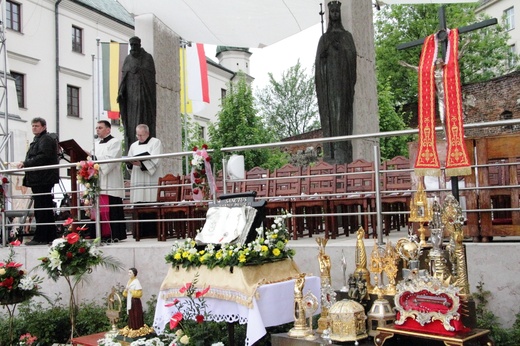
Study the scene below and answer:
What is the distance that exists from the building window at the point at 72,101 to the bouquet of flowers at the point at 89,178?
2149cm

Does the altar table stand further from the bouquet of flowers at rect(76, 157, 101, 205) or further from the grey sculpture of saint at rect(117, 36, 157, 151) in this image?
the grey sculpture of saint at rect(117, 36, 157, 151)

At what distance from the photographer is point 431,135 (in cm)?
611

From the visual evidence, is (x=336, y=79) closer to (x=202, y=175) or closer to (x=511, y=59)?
(x=202, y=175)

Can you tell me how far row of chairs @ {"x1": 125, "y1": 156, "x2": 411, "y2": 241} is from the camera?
7.87 meters

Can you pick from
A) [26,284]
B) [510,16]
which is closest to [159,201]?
[26,284]

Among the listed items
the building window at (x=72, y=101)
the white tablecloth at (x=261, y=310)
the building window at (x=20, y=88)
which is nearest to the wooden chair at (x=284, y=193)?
the white tablecloth at (x=261, y=310)

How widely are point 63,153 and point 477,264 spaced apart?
21.0 ft

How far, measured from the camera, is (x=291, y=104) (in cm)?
4191

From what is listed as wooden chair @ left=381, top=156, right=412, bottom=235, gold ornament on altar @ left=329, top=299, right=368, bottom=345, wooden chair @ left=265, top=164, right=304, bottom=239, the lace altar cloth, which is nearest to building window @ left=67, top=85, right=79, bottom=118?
wooden chair @ left=265, top=164, right=304, bottom=239

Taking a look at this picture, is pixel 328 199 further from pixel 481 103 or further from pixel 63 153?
pixel 481 103

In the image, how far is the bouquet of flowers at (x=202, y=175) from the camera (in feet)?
24.8

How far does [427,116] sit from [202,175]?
2918mm

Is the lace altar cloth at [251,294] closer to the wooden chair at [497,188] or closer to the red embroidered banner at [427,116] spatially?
the red embroidered banner at [427,116]

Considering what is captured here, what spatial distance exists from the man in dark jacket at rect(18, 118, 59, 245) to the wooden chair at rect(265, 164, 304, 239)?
318 centimetres
